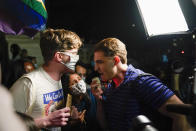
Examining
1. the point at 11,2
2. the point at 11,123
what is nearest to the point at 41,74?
the point at 11,2

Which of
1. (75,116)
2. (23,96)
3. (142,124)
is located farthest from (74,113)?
(142,124)

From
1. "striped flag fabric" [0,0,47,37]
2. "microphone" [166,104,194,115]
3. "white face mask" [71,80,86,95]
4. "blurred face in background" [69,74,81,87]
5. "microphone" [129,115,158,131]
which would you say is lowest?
"white face mask" [71,80,86,95]

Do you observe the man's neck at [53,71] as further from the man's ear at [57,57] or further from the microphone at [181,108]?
the microphone at [181,108]

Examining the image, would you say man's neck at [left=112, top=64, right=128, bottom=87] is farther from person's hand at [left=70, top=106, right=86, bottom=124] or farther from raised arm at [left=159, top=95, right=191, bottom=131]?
raised arm at [left=159, top=95, right=191, bottom=131]

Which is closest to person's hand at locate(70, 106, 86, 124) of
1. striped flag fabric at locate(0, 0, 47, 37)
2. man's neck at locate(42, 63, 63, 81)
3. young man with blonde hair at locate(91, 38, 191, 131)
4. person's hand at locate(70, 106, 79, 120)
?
person's hand at locate(70, 106, 79, 120)

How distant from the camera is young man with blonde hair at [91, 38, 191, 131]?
207 cm

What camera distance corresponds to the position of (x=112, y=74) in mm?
2656

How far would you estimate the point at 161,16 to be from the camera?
1.78 metres

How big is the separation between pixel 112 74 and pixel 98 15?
49.5ft

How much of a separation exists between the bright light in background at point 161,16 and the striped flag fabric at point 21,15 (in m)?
1.50

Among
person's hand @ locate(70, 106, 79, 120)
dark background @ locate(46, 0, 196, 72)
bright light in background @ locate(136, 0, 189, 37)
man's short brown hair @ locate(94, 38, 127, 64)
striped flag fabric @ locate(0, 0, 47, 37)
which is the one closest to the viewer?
bright light in background @ locate(136, 0, 189, 37)

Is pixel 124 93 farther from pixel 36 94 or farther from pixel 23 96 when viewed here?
pixel 23 96

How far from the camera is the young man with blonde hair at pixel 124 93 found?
207 cm

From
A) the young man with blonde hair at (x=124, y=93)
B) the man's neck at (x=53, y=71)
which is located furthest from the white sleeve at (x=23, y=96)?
the young man with blonde hair at (x=124, y=93)
